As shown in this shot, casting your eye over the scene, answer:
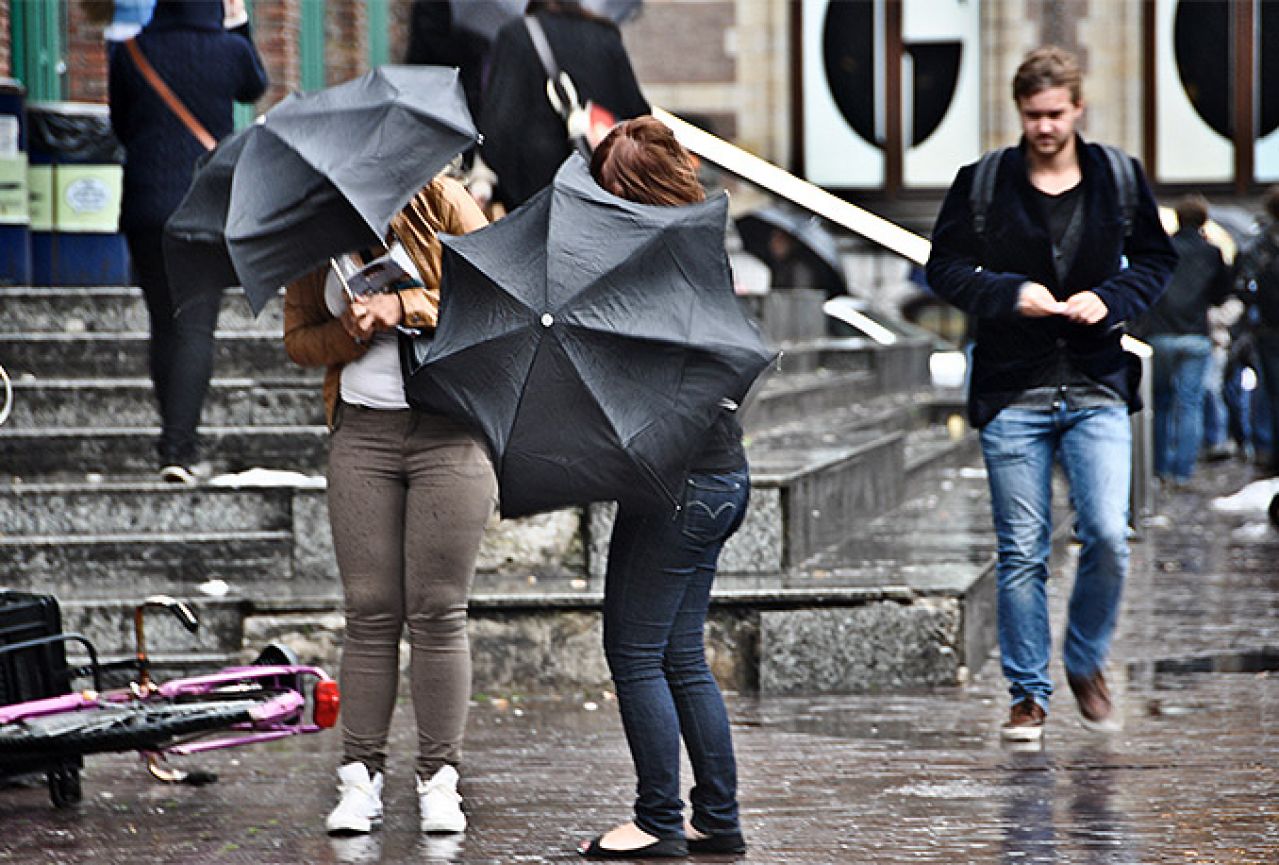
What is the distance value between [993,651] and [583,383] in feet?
13.8

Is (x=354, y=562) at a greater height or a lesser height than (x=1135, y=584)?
greater

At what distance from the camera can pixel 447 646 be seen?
21.1 ft

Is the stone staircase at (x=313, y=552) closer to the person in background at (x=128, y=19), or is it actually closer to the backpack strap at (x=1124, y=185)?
the person in background at (x=128, y=19)

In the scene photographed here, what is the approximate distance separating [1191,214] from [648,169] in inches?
464

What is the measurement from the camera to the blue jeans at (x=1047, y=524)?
7.60 m

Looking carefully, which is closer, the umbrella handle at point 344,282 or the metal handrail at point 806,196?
the umbrella handle at point 344,282

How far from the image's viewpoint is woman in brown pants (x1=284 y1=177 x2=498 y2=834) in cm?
638

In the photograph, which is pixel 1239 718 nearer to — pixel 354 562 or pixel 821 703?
pixel 821 703

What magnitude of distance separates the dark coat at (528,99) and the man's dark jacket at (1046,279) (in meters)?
2.06

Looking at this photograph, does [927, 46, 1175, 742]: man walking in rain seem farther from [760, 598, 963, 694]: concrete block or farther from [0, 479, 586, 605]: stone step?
[0, 479, 586, 605]: stone step

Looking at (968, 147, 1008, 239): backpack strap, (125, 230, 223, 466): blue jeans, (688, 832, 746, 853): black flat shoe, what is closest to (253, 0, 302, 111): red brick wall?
(125, 230, 223, 466): blue jeans

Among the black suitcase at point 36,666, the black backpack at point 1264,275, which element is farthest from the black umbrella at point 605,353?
the black backpack at point 1264,275

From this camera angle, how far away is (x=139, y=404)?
10594 mm

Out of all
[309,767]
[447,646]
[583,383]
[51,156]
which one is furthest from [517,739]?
[51,156]
